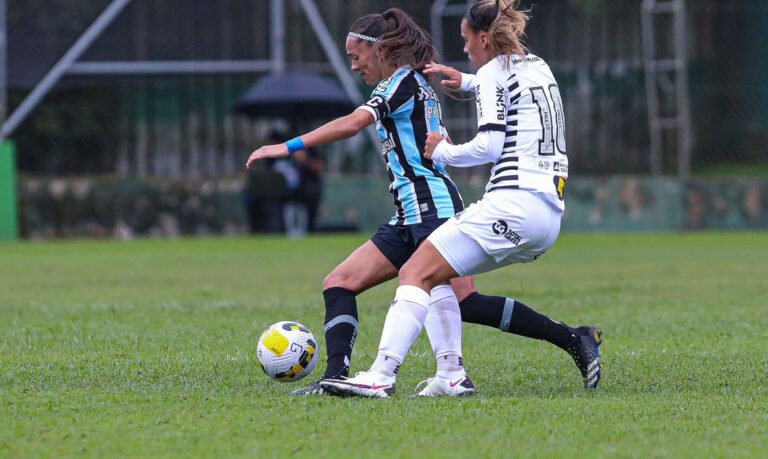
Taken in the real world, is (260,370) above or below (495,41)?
below

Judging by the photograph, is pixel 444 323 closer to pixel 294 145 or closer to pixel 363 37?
pixel 294 145

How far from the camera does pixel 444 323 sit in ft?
20.2

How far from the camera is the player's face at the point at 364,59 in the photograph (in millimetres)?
6090

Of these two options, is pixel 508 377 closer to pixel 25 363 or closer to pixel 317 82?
pixel 25 363

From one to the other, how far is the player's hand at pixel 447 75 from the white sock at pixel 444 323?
96 centimetres

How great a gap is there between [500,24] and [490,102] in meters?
0.36

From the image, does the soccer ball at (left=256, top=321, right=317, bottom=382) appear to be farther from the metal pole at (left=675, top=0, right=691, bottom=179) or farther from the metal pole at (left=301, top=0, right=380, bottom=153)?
the metal pole at (left=675, top=0, right=691, bottom=179)

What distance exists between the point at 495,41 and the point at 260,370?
2.24m

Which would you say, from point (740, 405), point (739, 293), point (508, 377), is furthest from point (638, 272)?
point (740, 405)

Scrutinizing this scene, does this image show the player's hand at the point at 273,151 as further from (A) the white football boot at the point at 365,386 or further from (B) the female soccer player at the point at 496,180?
(A) the white football boot at the point at 365,386

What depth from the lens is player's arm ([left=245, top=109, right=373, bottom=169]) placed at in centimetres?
563

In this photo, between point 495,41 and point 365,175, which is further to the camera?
point 365,175

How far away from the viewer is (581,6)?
2198 centimetres

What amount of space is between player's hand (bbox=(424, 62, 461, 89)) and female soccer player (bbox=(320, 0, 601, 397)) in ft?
0.98
